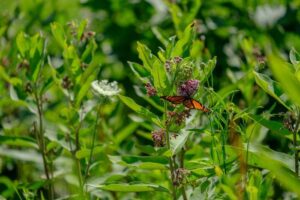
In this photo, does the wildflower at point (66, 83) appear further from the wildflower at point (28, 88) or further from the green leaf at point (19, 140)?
the green leaf at point (19, 140)

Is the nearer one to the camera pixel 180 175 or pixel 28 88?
pixel 180 175

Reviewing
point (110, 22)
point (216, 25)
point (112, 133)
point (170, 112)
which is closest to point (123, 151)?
point (112, 133)

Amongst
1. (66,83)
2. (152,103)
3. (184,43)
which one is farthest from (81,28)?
(184,43)

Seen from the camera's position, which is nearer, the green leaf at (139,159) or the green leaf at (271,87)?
the green leaf at (271,87)

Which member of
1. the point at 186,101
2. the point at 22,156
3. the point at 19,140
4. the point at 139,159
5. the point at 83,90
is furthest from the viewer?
the point at 22,156

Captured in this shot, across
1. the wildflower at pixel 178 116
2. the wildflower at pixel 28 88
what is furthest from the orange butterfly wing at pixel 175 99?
the wildflower at pixel 28 88

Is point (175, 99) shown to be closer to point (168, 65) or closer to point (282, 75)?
point (168, 65)

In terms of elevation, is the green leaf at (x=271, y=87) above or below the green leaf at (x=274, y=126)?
above

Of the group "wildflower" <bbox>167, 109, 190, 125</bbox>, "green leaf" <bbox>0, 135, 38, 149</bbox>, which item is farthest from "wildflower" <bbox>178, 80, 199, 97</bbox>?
"green leaf" <bbox>0, 135, 38, 149</bbox>
